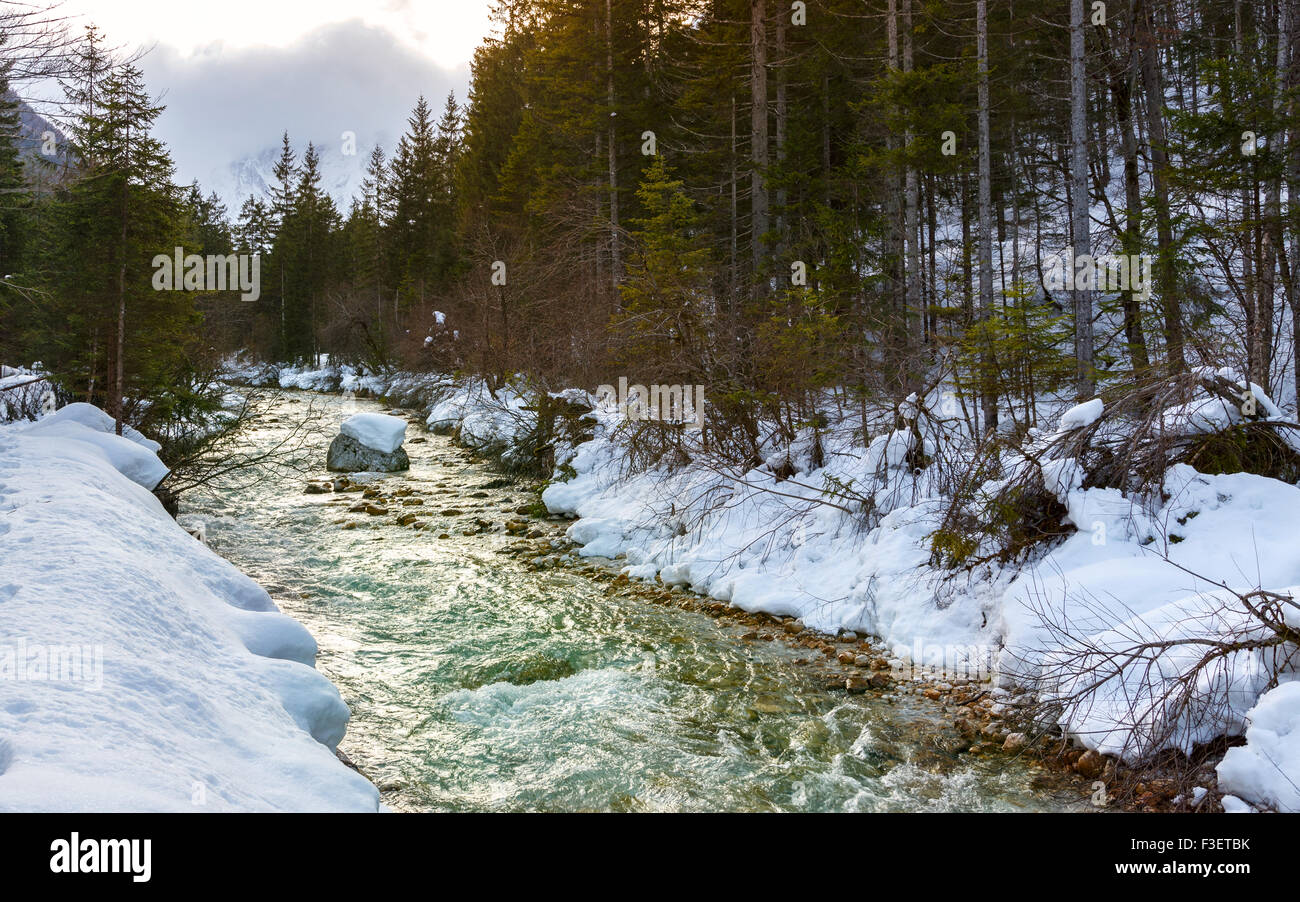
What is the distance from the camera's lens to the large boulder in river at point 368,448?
1883 cm

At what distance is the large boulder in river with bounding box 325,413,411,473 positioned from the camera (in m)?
18.8

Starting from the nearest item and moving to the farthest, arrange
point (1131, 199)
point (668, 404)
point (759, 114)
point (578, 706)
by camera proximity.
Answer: point (578, 706)
point (668, 404)
point (1131, 199)
point (759, 114)

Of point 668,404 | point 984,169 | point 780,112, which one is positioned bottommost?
point 668,404

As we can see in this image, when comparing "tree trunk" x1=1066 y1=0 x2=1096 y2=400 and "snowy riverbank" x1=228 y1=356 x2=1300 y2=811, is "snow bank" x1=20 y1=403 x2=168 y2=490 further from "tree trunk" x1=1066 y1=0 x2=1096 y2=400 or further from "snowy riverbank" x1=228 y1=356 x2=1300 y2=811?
"tree trunk" x1=1066 y1=0 x2=1096 y2=400

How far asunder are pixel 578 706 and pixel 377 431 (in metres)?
13.5

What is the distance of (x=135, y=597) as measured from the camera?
15.6ft

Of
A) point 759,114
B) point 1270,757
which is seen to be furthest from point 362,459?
point 1270,757

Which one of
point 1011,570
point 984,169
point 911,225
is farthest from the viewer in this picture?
point 911,225

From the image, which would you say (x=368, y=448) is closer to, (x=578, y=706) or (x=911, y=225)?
(x=911, y=225)

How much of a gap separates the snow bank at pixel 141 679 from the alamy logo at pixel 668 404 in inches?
303
